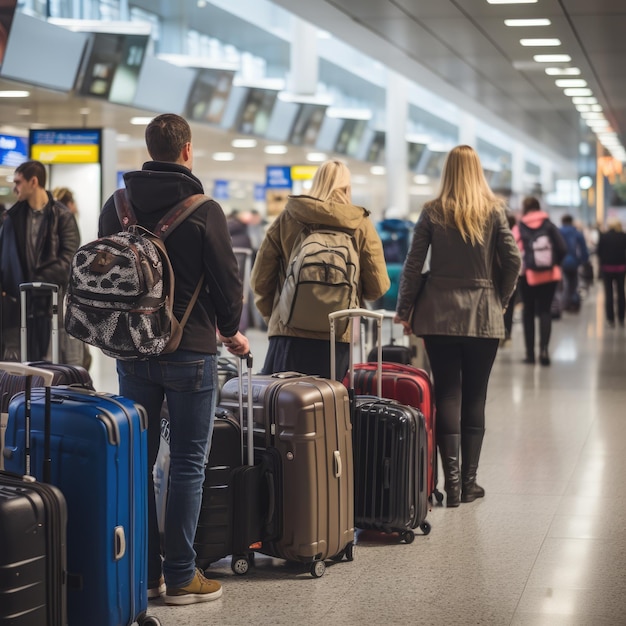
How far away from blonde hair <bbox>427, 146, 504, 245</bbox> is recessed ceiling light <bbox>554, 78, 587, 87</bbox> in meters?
10.6

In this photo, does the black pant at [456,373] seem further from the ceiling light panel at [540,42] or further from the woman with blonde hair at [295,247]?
the ceiling light panel at [540,42]

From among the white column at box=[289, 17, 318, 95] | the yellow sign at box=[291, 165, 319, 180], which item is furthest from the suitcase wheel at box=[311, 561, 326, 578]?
the yellow sign at box=[291, 165, 319, 180]

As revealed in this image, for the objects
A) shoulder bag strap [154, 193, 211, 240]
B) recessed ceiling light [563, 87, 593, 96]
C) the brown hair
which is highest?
recessed ceiling light [563, 87, 593, 96]

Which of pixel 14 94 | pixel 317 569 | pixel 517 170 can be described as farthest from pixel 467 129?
pixel 317 569

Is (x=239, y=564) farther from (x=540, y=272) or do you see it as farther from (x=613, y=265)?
(x=613, y=265)

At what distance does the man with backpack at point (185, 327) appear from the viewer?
13.0ft

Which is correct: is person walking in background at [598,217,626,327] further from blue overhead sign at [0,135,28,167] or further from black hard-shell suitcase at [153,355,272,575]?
black hard-shell suitcase at [153,355,272,575]

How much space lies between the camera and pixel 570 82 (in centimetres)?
1614

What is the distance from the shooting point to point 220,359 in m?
5.94

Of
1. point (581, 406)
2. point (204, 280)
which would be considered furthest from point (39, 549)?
point (581, 406)

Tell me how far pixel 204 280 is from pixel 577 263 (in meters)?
16.5

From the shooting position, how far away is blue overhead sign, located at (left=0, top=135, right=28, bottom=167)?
14.1 meters

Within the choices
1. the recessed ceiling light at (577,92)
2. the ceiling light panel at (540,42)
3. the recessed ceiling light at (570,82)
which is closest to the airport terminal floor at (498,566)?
the ceiling light panel at (540,42)

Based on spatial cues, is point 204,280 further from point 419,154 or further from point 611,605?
point 419,154
